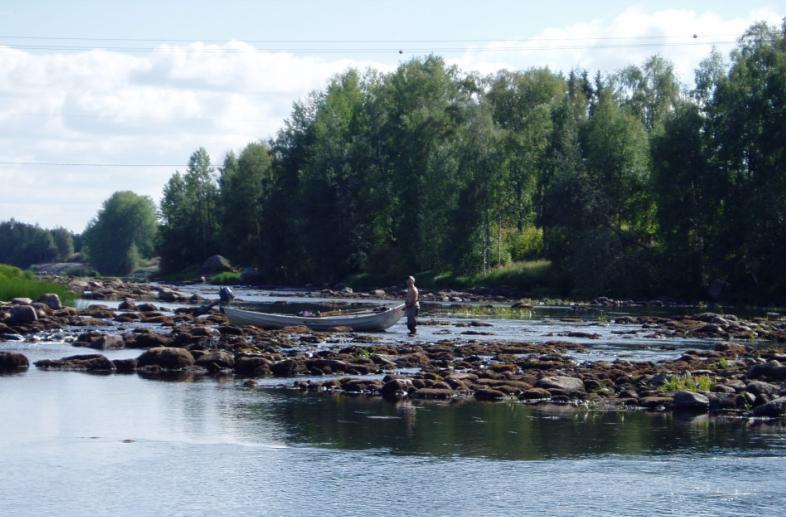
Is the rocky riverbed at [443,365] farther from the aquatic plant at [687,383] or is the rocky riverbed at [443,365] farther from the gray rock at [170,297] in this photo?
the gray rock at [170,297]

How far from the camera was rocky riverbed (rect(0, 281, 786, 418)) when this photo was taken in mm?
26344

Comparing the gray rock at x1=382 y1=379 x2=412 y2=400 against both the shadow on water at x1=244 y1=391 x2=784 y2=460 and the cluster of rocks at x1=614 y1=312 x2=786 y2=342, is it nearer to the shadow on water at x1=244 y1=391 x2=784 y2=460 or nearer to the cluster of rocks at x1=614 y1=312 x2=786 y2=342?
the shadow on water at x1=244 y1=391 x2=784 y2=460

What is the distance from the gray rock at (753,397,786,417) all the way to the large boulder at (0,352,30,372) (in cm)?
2009

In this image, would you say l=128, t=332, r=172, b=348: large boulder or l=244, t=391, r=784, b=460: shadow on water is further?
l=128, t=332, r=172, b=348: large boulder

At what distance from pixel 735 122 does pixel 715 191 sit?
15.1 feet

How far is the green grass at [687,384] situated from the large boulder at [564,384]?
2035 mm

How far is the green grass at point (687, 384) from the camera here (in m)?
26.8

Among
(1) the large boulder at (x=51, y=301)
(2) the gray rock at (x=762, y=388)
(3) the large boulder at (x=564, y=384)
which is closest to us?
(2) the gray rock at (x=762, y=388)

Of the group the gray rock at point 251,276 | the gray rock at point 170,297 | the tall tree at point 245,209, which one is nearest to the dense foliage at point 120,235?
the tall tree at point 245,209

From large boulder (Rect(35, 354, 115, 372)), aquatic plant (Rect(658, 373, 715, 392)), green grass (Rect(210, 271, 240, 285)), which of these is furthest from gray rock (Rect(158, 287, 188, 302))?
aquatic plant (Rect(658, 373, 715, 392))

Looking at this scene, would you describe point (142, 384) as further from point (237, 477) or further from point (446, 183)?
point (446, 183)

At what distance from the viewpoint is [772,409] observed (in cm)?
2409

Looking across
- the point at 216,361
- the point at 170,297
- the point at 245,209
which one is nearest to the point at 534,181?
the point at 170,297

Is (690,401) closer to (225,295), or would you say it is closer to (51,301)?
(225,295)
